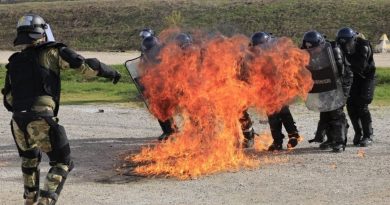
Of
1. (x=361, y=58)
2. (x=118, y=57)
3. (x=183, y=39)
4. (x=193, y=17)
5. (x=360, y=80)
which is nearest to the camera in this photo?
(x=183, y=39)

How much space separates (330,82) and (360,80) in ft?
4.21

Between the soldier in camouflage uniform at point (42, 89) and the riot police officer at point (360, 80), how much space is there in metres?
5.22

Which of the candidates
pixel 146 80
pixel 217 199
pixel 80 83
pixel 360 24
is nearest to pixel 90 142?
pixel 146 80

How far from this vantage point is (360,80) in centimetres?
1122

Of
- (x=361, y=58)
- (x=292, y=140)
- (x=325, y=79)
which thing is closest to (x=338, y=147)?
(x=292, y=140)

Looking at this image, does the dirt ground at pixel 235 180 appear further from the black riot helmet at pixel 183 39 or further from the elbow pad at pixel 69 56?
the black riot helmet at pixel 183 39

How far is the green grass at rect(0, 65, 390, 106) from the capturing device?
18.5 metres

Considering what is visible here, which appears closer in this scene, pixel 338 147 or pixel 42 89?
pixel 42 89

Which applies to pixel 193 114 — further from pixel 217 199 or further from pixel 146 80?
pixel 217 199

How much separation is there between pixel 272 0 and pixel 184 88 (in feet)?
110

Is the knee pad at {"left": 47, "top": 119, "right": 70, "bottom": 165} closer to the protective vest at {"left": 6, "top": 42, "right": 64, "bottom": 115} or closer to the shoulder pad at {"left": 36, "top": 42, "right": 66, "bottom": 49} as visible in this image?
the protective vest at {"left": 6, "top": 42, "right": 64, "bottom": 115}

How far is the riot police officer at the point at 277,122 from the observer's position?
10531 mm

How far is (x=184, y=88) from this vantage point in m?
9.29

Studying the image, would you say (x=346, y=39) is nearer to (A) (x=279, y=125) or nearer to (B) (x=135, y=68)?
(A) (x=279, y=125)
